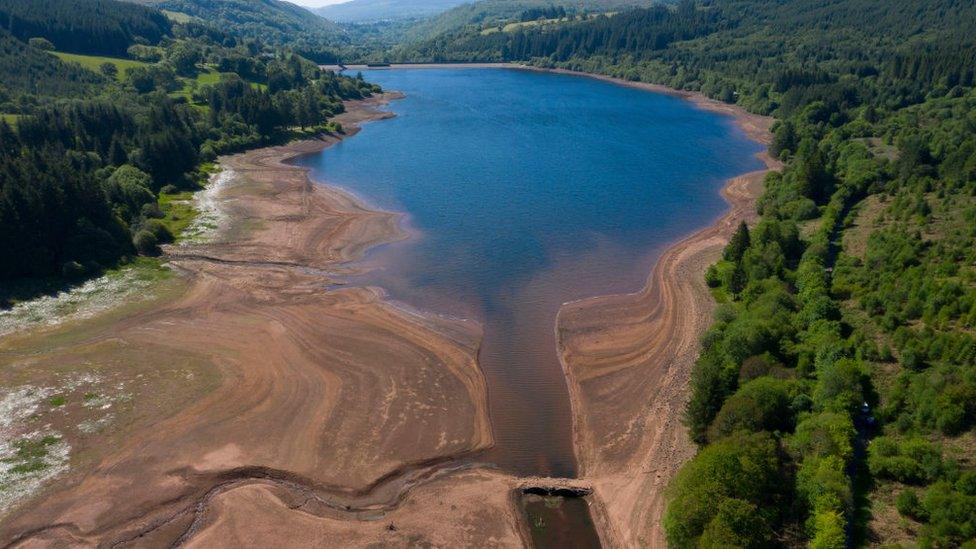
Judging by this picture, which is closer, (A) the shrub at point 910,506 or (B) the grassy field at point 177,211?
(A) the shrub at point 910,506

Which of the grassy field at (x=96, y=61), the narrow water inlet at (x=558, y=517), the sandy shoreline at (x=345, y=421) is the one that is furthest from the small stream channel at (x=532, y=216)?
the grassy field at (x=96, y=61)

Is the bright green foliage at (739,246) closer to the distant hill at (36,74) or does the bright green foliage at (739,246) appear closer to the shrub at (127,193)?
the shrub at (127,193)

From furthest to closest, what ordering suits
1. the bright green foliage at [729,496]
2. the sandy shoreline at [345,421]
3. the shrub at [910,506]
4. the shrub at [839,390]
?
the shrub at [839,390] → the sandy shoreline at [345,421] → the shrub at [910,506] → the bright green foliage at [729,496]

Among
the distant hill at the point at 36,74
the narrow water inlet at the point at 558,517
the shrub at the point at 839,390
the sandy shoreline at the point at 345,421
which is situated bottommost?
the narrow water inlet at the point at 558,517

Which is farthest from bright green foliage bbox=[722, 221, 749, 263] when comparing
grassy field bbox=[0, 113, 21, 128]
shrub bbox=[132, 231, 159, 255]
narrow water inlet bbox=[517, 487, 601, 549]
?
grassy field bbox=[0, 113, 21, 128]

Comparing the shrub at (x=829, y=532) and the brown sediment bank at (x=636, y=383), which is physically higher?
the shrub at (x=829, y=532)

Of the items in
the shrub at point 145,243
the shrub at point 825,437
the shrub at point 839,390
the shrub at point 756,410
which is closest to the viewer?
the shrub at point 825,437

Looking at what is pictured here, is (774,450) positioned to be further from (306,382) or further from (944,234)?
(944,234)

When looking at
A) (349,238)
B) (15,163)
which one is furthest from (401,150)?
(15,163)
